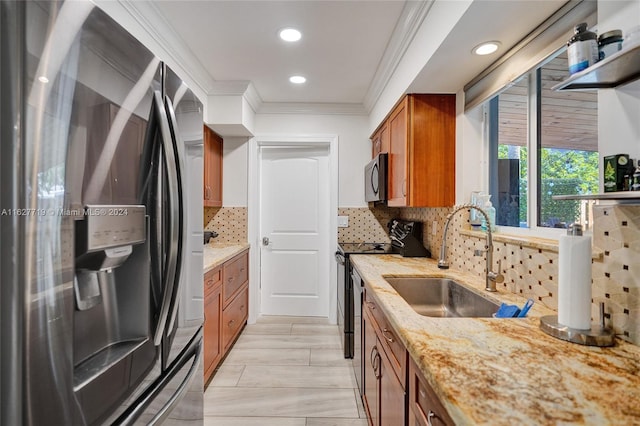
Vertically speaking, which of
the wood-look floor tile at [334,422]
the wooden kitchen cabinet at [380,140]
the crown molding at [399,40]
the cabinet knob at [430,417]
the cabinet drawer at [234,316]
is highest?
the crown molding at [399,40]

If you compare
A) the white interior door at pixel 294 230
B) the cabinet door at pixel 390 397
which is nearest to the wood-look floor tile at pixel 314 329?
the white interior door at pixel 294 230

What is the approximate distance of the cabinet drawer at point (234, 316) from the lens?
2.79 m

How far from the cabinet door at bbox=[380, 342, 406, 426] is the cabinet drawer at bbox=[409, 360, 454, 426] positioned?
4.5 inches

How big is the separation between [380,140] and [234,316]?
2.20 metres

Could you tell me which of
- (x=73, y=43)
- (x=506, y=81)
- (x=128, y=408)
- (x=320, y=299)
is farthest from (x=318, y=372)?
(x=73, y=43)

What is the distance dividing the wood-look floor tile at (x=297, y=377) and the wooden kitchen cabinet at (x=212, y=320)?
0.26 meters

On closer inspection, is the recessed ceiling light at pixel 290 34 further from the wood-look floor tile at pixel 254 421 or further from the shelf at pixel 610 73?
the wood-look floor tile at pixel 254 421

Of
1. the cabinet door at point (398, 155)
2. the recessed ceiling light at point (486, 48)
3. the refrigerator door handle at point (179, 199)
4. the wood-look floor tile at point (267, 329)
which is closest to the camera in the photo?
the refrigerator door handle at point (179, 199)

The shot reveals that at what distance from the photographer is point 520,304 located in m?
1.46

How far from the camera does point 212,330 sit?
2.42m

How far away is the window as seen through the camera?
1.44 meters

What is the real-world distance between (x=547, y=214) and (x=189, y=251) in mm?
1688

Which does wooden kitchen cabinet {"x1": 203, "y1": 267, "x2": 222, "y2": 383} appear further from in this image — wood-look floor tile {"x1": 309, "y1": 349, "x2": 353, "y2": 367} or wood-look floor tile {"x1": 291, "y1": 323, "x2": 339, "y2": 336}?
wood-look floor tile {"x1": 291, "y1": 323, "x2": 339, "y2": 336}

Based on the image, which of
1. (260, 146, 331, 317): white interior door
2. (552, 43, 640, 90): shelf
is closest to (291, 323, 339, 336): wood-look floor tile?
(260, 146, 331, 317): white interior door
